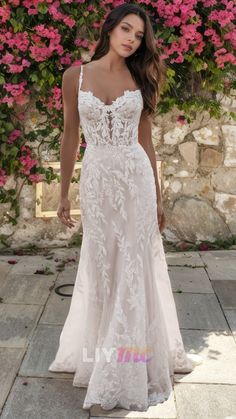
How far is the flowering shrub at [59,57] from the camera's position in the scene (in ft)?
16.2

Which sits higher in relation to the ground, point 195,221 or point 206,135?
point 206,135

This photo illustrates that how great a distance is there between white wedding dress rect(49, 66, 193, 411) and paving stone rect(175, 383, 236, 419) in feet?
0.33

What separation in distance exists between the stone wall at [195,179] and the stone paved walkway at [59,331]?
0.25 meters

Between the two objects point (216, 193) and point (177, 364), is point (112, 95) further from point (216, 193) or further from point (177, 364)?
point (216, 193)

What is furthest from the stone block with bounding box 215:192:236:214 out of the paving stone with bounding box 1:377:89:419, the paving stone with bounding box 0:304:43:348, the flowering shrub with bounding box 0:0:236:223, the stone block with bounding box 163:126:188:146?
the paving stone with bounding box 1:377:89:419

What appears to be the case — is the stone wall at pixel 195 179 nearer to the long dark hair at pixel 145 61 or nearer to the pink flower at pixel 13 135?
the pink flower at pixel 13 135

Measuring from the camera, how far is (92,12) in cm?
500

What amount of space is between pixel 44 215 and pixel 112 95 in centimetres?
286

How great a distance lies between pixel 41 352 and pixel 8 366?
25cm

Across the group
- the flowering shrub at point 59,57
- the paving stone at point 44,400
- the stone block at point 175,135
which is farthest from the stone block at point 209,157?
the paving stone at point 44,400

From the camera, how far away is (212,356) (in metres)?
3.29

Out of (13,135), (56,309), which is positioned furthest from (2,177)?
(56,309)

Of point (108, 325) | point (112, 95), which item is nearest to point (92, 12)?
point (112, 95)

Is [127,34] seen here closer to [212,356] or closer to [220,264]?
[212,356]
